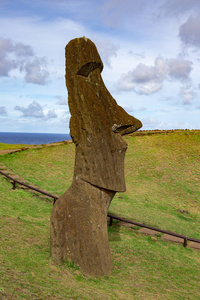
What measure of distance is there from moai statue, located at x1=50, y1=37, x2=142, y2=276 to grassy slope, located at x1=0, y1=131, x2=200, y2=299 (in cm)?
64

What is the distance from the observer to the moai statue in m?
6.89

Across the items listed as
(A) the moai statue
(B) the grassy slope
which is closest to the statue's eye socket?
(A) the moai statue

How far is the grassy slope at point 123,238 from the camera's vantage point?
600 cm

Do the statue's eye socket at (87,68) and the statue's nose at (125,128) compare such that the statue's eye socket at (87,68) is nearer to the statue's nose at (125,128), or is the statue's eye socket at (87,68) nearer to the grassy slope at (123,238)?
the statue's nose at (125,128)

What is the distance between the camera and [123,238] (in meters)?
9.48

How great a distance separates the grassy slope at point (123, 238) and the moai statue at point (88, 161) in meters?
0.64

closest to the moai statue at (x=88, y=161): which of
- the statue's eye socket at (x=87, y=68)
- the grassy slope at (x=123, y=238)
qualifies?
the statue's eye socket at (x=87, y=68)

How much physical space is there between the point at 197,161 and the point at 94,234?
1473 cm

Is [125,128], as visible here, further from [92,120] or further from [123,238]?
[123,238]

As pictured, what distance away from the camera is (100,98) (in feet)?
23.1

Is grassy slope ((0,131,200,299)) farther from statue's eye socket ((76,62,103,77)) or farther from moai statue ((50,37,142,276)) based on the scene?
statue's eye socket ((76,62,103,77))

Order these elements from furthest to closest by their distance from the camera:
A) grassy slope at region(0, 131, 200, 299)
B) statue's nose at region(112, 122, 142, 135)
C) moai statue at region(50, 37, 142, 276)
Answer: statue's nose at region(112, 122, 142, 135) → moai statue at region(50, 37, 142, 276) → grassy slope at region(0, 131, 200, 299)

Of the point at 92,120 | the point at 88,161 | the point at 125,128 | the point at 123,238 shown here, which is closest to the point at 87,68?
the point at 92,120

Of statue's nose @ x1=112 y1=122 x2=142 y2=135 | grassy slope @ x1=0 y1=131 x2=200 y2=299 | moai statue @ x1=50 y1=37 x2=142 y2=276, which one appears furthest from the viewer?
statue's nose @ x1=112 y1=122 x2=142 y2=135
